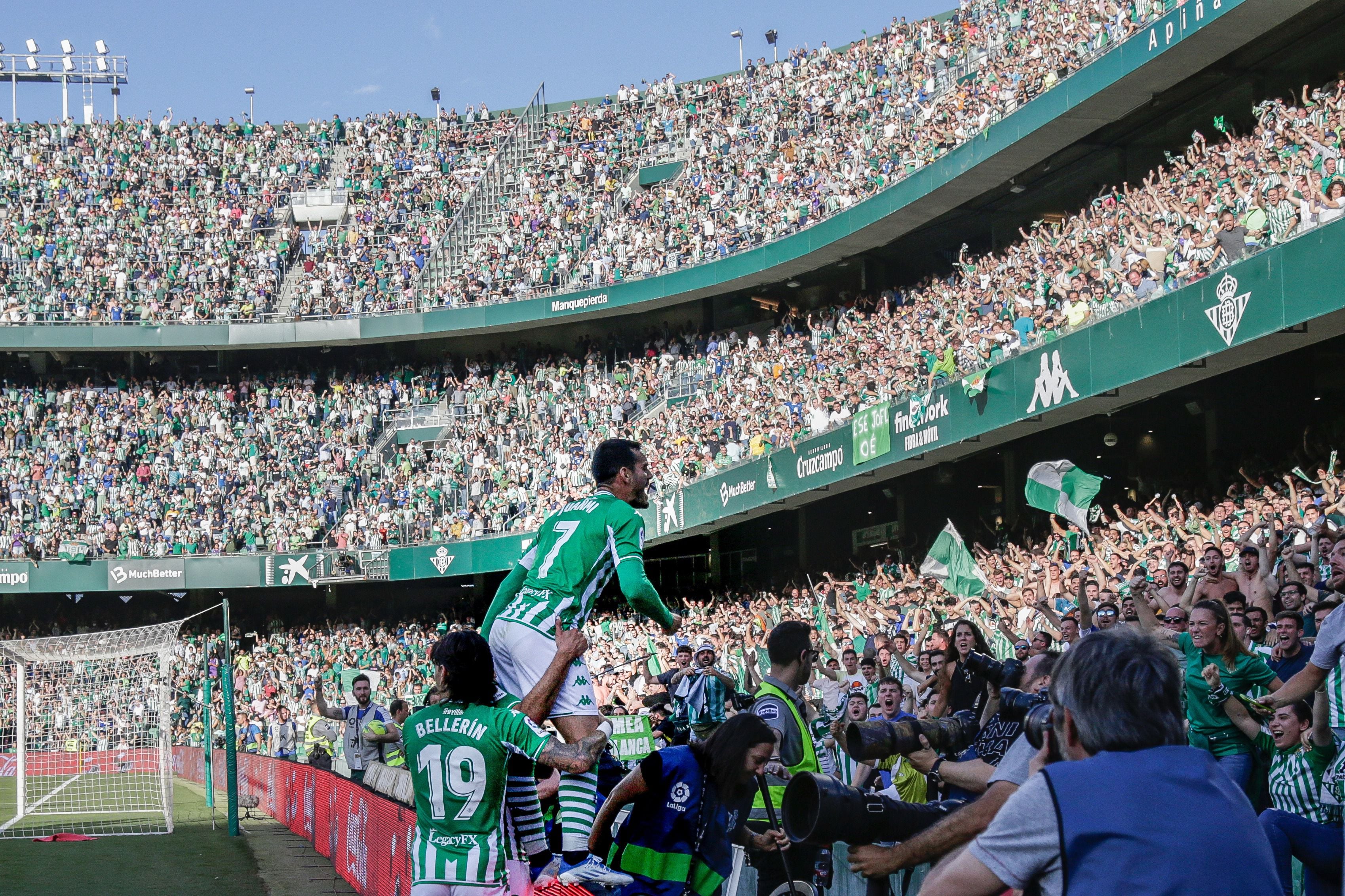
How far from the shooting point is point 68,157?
152 feet

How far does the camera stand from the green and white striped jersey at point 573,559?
6371mm

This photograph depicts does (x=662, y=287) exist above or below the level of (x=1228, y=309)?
above

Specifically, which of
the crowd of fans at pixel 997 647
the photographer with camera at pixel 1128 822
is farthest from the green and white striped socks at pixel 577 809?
the photographer with camera at pixel 1128 822

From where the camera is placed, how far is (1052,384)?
19781mm

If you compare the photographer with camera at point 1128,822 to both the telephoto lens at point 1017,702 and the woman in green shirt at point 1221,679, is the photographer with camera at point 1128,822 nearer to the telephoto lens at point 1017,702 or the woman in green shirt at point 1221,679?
the telephoto lens at point 1017,702

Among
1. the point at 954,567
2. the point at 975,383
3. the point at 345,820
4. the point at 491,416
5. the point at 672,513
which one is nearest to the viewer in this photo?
the point at 345,820

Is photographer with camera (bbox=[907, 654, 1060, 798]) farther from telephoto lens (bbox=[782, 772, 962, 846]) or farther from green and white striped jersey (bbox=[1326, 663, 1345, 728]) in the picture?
green and white striped jersey (bbox=[1326, 663, 1345, 728])

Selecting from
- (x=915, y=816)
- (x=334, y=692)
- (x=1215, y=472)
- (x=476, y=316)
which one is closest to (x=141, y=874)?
(x=915, y=816)

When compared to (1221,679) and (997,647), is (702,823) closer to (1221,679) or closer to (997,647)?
(1221,679)

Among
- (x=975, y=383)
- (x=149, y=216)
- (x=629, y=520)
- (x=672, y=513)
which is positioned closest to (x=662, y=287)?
(x=672, y=513)

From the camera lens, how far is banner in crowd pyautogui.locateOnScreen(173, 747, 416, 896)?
9578 mm

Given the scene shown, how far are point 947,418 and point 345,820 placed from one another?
1236 centimetres

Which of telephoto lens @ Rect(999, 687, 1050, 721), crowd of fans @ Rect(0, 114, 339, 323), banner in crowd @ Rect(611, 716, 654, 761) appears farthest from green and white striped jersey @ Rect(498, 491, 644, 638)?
crowd of fans @ Rect(0, 114, 339, 323)

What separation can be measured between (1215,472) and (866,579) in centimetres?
805
